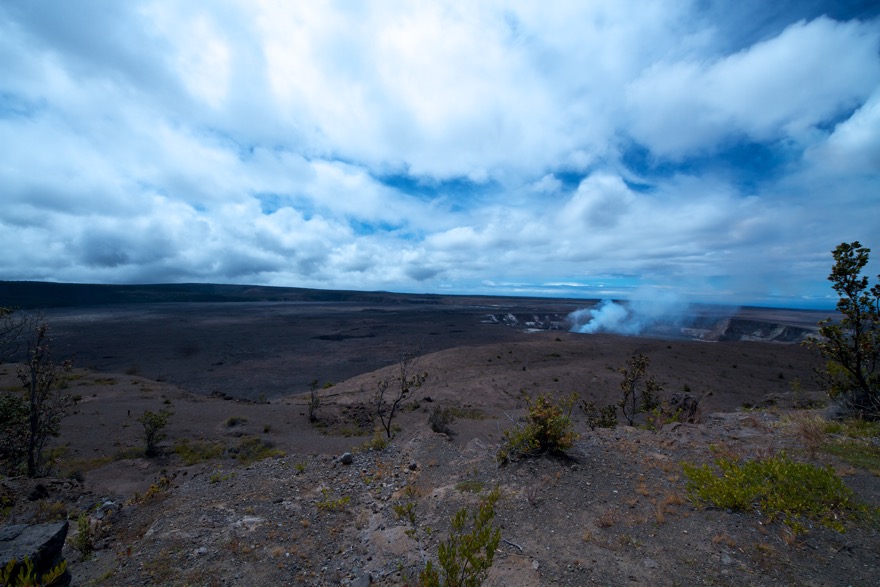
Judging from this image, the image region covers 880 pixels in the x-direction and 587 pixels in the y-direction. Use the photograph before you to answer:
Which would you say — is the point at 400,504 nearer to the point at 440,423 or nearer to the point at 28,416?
the point at 440,423

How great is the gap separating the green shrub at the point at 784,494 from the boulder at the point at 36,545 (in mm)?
8296

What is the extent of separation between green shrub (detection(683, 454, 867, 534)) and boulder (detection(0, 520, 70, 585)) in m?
8.30

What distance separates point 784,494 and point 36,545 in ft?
30.4

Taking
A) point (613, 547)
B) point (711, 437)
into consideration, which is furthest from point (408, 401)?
point (613, 547)

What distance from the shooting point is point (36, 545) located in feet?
14.5

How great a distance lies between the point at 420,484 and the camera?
748cm

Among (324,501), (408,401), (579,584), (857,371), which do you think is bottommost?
(408,401)

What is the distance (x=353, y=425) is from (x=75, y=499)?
993 centimetres

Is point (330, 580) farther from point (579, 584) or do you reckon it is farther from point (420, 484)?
point (579, 584)

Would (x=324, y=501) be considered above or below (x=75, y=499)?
above

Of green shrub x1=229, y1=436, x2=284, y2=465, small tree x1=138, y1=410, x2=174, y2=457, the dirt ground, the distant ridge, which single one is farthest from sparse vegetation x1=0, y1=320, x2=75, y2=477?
the distant ridge

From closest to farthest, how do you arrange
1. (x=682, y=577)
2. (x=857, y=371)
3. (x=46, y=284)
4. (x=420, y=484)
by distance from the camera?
(x=682, y=577), (x=857, y=371), (x=420, y=484), (x=46, y=284)

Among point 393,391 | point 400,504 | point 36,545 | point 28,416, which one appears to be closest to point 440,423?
point 400,504

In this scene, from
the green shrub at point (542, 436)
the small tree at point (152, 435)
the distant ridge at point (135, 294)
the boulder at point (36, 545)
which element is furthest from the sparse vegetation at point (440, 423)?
the distant ridge at point (135, 294)
